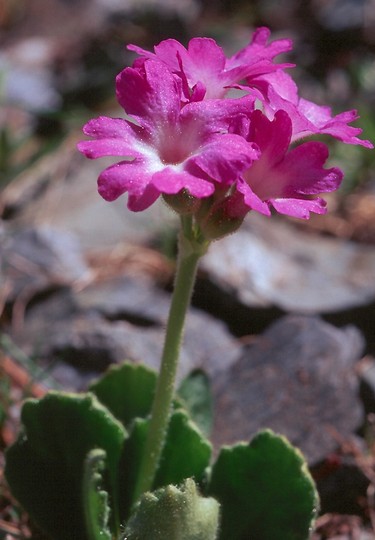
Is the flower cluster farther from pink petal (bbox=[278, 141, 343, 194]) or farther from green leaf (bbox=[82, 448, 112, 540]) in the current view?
green leaf (bbox=[82, 448, 112, 540])

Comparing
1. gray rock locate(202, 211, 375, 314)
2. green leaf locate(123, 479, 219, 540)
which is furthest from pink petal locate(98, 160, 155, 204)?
gray rock locate(202, 211, 375, 314)

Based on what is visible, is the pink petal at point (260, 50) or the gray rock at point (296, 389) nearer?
the pink petal at point (260, 50)

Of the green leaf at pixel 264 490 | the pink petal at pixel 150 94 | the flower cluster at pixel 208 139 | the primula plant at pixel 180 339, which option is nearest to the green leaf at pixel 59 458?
the primula plant at pixel 180 339

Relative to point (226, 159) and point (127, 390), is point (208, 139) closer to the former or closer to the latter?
point (226, 159)

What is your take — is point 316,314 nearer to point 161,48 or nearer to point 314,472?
point 314,472

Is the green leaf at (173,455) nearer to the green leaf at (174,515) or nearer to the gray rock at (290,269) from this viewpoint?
the green leaf at (174,515)

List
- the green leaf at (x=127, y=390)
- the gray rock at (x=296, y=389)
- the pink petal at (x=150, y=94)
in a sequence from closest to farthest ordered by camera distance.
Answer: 1. the pink petal at (x=150, y=94)
2. the green leaf at (x=127, y=390)
3. the gray rock at (x=296, y=389)

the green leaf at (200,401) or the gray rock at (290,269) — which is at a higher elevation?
the green leaf at (200,401)
